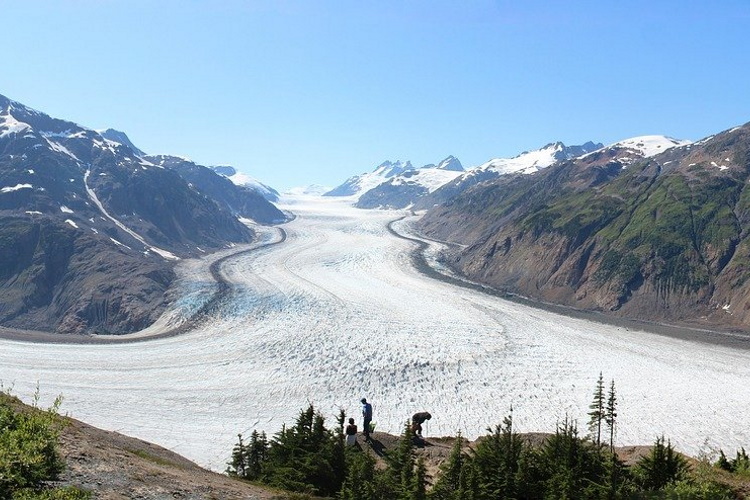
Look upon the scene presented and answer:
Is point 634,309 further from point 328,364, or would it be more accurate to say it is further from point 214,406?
point 214,406

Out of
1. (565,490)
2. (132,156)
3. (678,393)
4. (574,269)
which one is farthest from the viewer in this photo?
(132,156)

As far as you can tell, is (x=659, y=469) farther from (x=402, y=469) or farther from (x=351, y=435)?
(x=351, y=435)

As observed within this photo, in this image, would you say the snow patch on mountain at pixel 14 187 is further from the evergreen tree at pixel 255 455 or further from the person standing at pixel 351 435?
the person standing at pixel 351 435

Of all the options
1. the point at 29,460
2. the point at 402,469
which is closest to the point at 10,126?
the point at 402,469

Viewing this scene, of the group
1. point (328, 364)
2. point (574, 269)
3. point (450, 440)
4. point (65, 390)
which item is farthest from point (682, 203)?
point (65, 390)

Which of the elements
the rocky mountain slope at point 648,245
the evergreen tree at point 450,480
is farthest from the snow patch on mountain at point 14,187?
the evergreen tree at point 450,480

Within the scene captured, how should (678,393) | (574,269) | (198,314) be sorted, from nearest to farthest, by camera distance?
1. (678,393)
2. (198,314)
3. (574,269)
